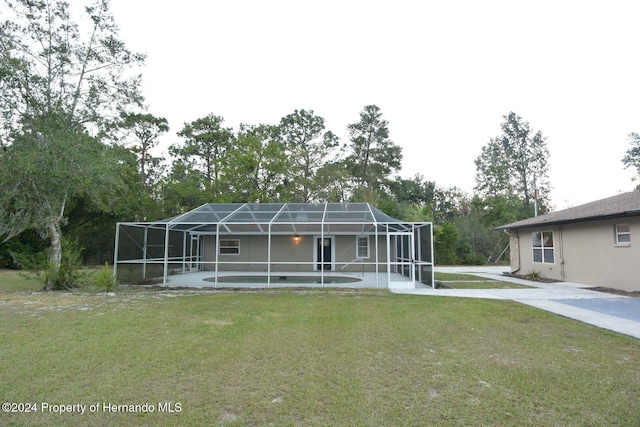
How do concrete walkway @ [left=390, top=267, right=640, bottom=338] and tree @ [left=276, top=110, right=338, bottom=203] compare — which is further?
tree @ [left=276, top=110, right=338, bottom=203]

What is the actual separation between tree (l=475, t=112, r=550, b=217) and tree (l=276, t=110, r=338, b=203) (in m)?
14.6

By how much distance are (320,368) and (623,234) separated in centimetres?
1102

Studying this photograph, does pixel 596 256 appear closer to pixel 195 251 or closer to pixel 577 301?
pixel 577 301

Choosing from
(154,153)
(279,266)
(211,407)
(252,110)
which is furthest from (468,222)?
(211,407)

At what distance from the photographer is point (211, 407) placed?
281cm

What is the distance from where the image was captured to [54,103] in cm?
1020

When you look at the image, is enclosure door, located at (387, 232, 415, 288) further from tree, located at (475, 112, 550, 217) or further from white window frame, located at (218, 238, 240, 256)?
tree, located at (475, 112, 550, 217)

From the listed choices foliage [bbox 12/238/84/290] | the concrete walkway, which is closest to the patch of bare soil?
the concrete walkway

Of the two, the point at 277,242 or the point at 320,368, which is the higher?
the point at 277,242

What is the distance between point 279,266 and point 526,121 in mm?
26837

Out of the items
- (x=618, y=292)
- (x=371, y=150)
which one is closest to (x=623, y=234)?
(x=618, y=292)

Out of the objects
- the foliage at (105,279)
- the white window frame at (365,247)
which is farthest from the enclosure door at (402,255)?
the foliage at (105,279)

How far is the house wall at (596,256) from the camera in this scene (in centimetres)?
975

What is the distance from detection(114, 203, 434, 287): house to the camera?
1124 centimetres
